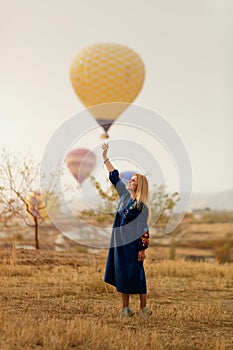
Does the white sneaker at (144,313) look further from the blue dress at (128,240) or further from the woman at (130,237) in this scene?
the blue dress at (128,240)

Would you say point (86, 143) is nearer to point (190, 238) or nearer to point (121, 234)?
point (190, 238)

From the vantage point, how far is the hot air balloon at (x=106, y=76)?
731 cm

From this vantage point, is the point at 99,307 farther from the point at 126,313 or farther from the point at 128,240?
the point at 128,240

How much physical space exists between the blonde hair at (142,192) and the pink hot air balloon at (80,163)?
5.18 metres

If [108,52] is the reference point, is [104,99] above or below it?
below

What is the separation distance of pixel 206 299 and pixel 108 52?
14.6 feet

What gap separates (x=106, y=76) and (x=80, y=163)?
1587 mm

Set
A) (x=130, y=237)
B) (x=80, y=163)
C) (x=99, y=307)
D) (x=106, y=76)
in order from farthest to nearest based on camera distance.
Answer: (x=80, y=163) → (x=106, y=76) → (x=99, y=307) → (x=130, y=237)

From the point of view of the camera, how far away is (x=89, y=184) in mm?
6758

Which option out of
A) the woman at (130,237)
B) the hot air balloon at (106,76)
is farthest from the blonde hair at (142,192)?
the hot air balloon at (106,76)

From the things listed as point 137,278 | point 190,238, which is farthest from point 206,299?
point 190,238

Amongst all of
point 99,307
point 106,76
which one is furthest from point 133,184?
point 106,76

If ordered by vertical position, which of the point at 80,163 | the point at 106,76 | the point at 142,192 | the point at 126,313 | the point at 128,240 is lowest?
the point at 126,313

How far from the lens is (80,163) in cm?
837
